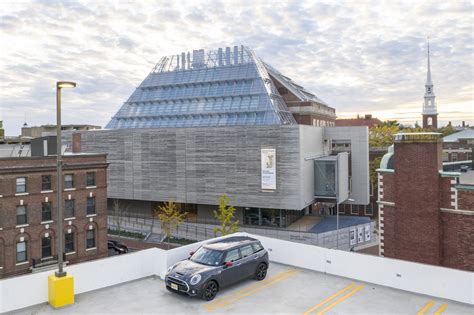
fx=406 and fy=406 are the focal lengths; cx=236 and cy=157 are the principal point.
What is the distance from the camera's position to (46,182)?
3925 centimetres

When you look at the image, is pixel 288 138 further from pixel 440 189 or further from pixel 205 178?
pixel 440 189

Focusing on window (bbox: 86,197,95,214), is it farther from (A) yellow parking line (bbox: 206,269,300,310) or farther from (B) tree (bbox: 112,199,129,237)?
(A) yellow parking line (bbox: 206,269,300,310)

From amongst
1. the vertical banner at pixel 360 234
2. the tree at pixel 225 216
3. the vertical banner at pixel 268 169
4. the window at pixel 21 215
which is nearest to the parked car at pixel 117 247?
the tree at pixel 225 216

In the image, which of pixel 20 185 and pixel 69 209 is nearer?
pixel 20 185

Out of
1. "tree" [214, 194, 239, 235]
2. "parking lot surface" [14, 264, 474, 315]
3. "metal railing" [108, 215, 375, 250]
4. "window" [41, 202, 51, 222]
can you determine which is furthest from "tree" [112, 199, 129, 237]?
"parking lot surface" [14, 264, 474, 315]

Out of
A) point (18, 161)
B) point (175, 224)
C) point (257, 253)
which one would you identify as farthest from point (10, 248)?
point (257, 253)

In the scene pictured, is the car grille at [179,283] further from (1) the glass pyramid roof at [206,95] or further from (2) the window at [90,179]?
(1) the glass pyramid roof at [206,95]

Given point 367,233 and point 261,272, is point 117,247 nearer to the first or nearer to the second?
point 367,233

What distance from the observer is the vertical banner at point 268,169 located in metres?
50.0

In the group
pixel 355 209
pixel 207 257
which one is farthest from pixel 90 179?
pixel 355 209

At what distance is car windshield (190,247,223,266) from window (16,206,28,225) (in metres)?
28.1

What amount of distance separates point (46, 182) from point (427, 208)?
33358mm

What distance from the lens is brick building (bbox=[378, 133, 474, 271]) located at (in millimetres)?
24203

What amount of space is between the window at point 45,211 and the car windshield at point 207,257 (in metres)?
Answer: 28.4
